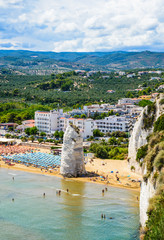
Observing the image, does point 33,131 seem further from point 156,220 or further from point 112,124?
point 156,220

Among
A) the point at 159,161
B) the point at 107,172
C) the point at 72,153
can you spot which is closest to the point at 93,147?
the point at 107,172

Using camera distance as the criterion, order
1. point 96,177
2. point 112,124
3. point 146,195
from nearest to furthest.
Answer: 1. point 146,195
2. point 96,177
3. point 112,124

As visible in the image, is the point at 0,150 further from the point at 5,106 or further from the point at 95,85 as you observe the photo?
the point at 95,85

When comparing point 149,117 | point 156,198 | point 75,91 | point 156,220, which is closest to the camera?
point 156,220

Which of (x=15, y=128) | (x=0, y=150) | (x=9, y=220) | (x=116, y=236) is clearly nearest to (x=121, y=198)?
(x=116, y=236)

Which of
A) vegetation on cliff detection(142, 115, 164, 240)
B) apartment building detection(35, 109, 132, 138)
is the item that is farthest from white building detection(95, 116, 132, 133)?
vegetation on cliff detection(142, 115, 164, 240)

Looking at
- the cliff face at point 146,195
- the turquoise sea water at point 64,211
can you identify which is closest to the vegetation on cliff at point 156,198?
the cliff face at point 146,195

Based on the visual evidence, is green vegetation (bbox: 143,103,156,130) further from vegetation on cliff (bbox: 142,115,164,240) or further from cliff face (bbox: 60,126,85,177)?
vegetation on cliff (bbox: 142,115,164,240)
